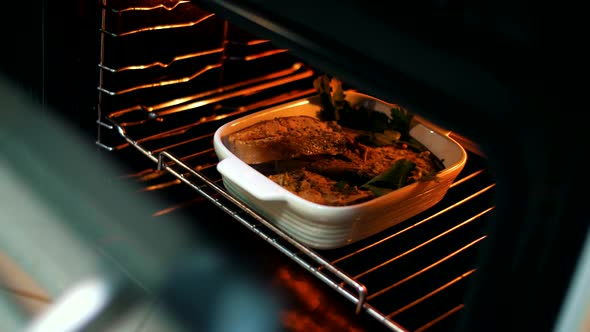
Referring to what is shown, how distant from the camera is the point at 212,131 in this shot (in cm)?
107

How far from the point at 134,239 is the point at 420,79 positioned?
1.74 feet

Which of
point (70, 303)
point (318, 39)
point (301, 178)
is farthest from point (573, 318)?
point (70, 303)

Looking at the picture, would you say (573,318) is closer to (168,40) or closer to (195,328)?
(195,328)

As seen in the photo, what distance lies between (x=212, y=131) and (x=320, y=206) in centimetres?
38

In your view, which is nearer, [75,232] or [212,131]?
[75,232]

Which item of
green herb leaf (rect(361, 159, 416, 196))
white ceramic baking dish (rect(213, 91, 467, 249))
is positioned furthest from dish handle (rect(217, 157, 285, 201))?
green herb leaf (rect(361, 159, 416, 196))

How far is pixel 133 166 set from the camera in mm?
1028

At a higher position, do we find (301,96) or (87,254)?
(301,96)

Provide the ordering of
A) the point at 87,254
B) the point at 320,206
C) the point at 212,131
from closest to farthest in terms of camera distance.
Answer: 1. the point at 320,206
2. the point at 87,254
3. the point at 212,131

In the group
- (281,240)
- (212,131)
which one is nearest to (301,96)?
(212,131)

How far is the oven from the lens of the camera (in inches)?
17.1

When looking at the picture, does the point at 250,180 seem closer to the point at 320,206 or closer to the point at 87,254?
the point at 320,206

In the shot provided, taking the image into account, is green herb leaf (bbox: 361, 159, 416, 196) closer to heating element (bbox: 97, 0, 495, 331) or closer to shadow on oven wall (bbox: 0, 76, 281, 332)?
Result: heating element (bbox: 97, 0, 495, 331)


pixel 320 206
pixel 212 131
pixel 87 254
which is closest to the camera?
pixel 320 206
